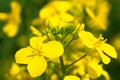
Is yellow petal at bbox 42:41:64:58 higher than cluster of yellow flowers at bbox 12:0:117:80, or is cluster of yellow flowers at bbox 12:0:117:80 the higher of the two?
yellow petal at bbox 42:41:64:58

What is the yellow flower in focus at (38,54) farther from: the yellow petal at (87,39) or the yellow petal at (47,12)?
the yellow petal at (47,12)

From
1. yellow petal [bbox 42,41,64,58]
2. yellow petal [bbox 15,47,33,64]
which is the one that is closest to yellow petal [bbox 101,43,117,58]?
yellow petal [bbox 42,41,64,58]

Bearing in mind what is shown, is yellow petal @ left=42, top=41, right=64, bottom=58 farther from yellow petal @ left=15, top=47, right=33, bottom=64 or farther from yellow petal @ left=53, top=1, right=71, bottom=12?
yellow petal @ left=53, top=1, right=71, bottom=12

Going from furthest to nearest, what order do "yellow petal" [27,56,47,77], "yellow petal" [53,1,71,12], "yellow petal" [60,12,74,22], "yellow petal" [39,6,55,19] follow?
"yellow petal" [53,1,71,12] → "yellow petal" [39,6,55,19] → "yellow petal" [60,12,74,22] → "yellow petal" [27,56,47,77]

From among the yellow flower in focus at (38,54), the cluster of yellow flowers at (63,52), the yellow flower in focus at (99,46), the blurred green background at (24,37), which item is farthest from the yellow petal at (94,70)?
the blurred green background at (24,37)

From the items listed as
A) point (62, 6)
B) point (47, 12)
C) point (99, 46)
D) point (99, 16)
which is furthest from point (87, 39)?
point (99, 16)

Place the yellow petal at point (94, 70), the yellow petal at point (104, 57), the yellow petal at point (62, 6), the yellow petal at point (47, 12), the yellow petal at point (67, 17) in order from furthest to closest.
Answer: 1. the yellow petal at point (62, 6)
2. the yellow petal at point (47, 12)
3. the yellow petal at point (67, 17)
4. the yellow petal at point (94, 70)
5. the yellow petal at point (104, 57)
